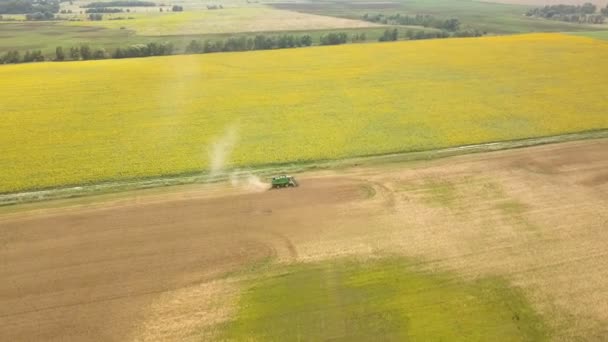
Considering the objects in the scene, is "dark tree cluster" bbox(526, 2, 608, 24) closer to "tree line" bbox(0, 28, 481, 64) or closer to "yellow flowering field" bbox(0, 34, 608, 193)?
"tree line" bbox(0, 28, 481, 64)

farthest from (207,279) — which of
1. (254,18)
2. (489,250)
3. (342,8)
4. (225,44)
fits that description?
(342,8)

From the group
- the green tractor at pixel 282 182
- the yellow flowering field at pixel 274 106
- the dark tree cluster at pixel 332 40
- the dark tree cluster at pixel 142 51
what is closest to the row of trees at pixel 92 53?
the dark tree cluster at pixel 142 51

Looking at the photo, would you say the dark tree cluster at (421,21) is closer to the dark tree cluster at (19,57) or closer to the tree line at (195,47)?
the tree line at (195,47)

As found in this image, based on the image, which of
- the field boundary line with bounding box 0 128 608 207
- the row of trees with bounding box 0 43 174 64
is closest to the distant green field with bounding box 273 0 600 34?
the field boundary line with bounding box 0 128 608 207

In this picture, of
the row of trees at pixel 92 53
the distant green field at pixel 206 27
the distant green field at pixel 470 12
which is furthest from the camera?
the distant green field at pixel 470 12

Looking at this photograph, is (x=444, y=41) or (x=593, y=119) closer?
(x=593, y=119)

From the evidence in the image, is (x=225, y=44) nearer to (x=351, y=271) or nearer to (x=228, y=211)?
(x=228, y=211)

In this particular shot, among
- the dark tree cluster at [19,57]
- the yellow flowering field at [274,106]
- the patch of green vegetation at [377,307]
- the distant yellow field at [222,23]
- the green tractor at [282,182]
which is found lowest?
the patch of green vegetation at [377,307]
